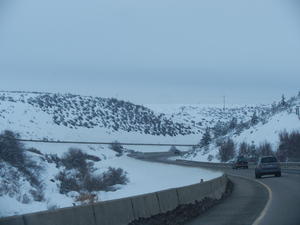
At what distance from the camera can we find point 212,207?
2502cm

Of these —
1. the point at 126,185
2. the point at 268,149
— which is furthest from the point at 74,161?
the point at 268,149

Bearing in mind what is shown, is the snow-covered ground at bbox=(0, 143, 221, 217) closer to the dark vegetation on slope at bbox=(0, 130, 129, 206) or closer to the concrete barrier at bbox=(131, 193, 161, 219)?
the dark vegetation on slope at bbox=(0, 130, 129, 206)

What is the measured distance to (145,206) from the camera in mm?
17328

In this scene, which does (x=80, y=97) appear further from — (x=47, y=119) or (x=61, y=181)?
(x=61, y=181)

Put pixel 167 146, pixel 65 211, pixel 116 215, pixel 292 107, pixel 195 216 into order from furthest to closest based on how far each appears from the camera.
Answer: pixel 167 146 < pixel 292 107 < pixel 195 216 < pixel 116 215 < pixel 65 211

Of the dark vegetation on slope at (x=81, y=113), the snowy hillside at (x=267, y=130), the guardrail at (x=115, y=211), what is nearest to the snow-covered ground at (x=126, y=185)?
the guardrail at (x=115, y=211)

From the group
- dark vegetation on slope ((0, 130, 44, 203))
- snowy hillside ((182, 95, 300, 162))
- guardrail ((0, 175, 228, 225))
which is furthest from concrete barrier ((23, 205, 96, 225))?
snowy hillside ((182, 95, 300, 162))

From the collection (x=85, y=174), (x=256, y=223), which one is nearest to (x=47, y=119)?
(x=85, y=174)

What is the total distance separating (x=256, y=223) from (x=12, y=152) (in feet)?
122

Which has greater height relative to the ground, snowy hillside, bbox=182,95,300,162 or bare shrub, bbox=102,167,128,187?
snowy hillside, bbox=182,95,300,162

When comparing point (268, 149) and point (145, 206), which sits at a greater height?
point (268, 149)

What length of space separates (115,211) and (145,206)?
2766 millimetres

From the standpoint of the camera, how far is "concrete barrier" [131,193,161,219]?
16438mm

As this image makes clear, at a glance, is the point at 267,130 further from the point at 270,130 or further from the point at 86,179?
the point at 86,179
